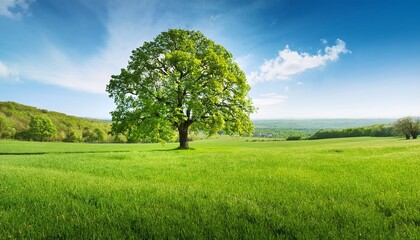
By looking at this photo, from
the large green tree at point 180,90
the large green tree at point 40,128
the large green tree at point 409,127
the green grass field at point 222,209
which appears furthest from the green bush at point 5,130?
the large green tree at point 409,127

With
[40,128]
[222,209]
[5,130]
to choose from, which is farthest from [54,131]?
[222,209]

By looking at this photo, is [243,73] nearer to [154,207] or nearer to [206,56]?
[206,56]

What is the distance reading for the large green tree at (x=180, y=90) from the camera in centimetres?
3039

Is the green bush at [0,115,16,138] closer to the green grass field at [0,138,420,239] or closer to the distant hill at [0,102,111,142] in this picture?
the distant hill at [0,102,111,142]

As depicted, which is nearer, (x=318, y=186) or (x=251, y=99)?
(x=318, y=186)

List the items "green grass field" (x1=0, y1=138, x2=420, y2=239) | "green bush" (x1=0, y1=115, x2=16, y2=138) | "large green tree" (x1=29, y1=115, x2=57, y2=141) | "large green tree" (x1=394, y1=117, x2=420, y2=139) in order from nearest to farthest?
"green grass field" (x1=0, y1=138, x2=420, y2=239) < "large green tree" (x1=394, y1=117, x2=420, y2=139) < "large green tree" (x1=29, y1=115, x2=57, y2=141) < "green bush" (x1=0, y1=115, x2=16, y2=138)

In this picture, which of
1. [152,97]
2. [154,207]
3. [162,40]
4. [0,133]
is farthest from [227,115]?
[0,133]

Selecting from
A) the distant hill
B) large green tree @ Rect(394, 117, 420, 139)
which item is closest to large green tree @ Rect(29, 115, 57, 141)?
the distant hill

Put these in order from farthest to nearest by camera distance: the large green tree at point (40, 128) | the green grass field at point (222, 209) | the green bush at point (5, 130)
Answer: the green bush at point (5, 130)
the large green tree at point (40, 128)
the green grass field at point (222, 209)

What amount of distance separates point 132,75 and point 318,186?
27436 millimetres

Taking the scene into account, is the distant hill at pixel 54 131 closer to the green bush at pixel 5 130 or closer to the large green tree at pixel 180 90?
the green bush at pixel 5 130

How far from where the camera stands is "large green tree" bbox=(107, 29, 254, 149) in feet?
99.7

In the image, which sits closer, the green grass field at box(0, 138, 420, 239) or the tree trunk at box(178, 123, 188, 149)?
the green grass field at box(0, 138, 420, 239)

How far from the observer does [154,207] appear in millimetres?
6262
